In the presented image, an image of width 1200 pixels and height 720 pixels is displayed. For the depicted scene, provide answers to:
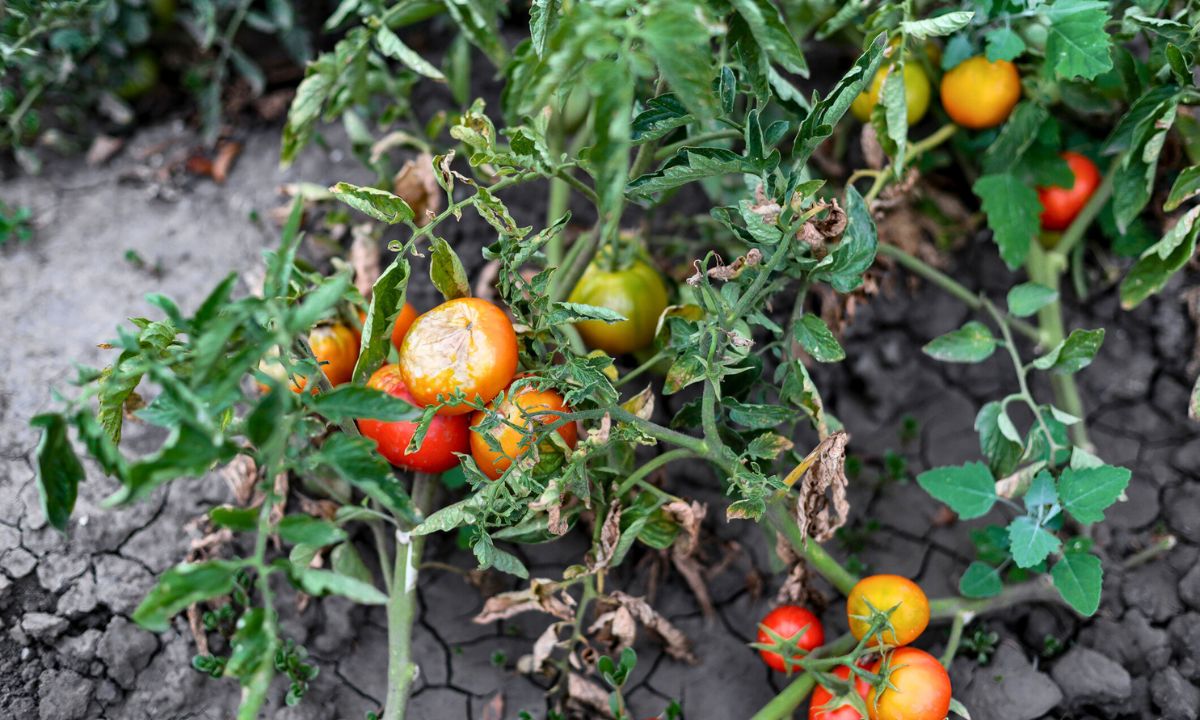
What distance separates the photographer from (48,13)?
2.13m

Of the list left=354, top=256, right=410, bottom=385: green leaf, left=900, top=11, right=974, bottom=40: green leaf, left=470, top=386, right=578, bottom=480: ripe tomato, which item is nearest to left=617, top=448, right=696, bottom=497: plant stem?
left=470, top=386, right=578, bottom=480: ripe tomato

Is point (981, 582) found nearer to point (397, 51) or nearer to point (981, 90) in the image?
point (981, 90)

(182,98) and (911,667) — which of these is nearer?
(911,667)

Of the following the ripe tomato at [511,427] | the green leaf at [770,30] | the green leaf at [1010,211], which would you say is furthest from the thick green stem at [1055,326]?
the ripe tomato at [511,427]

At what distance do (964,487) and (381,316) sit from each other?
1.10 meters

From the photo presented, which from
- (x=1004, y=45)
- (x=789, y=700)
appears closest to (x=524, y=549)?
(x=789, y=700)

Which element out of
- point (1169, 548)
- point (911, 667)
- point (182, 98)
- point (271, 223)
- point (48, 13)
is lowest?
point (1169, 548)

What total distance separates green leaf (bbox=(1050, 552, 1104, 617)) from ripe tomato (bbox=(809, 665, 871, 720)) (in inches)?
15.3

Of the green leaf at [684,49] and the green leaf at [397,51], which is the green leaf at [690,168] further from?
the green leaf at [397,51]

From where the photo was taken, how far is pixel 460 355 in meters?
1.50

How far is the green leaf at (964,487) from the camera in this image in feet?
5.58

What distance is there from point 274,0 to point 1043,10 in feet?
6.06

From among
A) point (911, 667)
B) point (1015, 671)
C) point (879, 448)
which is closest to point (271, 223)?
point (879, 448)

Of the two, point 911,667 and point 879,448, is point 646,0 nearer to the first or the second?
point 911,667
